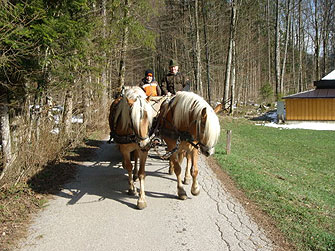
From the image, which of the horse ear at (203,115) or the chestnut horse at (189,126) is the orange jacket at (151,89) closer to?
the chestnut horse at (189,126)

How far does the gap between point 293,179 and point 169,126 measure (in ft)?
15.1

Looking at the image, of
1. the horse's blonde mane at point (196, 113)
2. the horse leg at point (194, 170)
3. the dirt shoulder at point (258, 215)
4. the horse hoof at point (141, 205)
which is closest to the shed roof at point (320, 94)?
the dirt shoulder at point (258, 215)

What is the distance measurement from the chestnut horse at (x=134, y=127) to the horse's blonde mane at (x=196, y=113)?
525mm

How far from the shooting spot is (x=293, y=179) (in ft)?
25.3

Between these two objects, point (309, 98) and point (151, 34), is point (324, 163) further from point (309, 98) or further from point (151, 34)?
point (309, 98)

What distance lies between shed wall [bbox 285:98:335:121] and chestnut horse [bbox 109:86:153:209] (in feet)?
62.5

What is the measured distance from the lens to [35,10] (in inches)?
172

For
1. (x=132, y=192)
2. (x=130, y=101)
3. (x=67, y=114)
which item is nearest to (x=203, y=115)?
(x=130, y=101)

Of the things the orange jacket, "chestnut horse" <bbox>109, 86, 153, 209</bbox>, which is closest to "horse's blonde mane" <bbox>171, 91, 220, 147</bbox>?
"chestnut horse" <bbox>109, 86, 153, 209</bbox>

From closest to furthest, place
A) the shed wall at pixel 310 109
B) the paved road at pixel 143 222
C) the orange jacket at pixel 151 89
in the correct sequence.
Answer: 1. the paved road at pixel 143 222
2. the orange jacket at pixel 151 89
3. the shed wall at pixel 310 109

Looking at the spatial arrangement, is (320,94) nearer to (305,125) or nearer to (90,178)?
(305,125)

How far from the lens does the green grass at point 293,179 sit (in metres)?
4.11

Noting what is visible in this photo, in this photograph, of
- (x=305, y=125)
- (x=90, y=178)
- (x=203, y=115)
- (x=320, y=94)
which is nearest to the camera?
(x=203, y=115)

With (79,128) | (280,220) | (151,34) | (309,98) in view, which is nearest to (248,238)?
(280,220)
